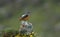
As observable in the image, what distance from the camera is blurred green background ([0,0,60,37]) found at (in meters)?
5.70

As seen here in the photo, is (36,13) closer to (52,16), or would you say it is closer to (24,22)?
(52,16)

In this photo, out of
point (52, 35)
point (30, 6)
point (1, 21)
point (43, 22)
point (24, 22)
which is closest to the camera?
point (24, 22)

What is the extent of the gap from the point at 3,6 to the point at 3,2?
0.24 meters

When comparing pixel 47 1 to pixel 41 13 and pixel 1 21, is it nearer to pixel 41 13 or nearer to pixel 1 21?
pixel 41 13

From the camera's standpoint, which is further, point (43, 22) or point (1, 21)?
point (1, 21)

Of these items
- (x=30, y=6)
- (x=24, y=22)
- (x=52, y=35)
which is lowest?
(x=24, y=22)

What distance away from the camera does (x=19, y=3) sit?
288 inches

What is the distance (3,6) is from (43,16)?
1.59 m

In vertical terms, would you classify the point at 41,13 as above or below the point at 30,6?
below

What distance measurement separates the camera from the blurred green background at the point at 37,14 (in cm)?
570

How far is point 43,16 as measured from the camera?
6391 millimetres

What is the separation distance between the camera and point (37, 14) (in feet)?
21.6

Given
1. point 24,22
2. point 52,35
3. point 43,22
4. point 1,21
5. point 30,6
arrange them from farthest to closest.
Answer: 1. point 30,6
2. point 1,21
3. point 43,22
4. point 52,35
5. point 24,22

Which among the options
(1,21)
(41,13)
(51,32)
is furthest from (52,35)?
(1,21)
